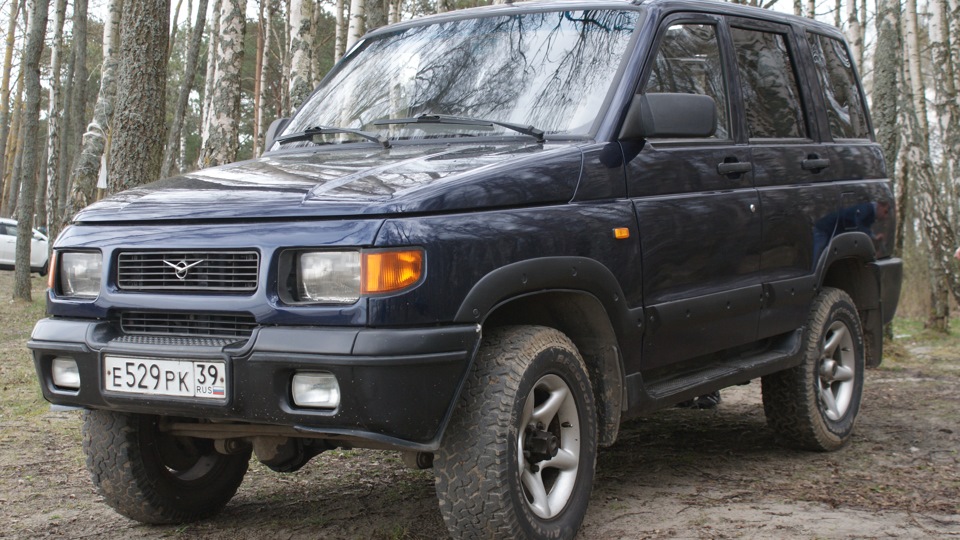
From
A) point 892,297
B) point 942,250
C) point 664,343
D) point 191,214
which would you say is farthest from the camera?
point 942,250

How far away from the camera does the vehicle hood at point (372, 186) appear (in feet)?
10.7

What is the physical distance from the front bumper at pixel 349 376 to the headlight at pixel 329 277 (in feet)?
0.38

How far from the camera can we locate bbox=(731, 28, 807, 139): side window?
5.04 metres

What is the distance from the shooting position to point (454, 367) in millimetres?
Result: 3227

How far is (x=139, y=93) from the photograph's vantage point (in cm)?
809

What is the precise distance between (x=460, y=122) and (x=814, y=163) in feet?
7.04

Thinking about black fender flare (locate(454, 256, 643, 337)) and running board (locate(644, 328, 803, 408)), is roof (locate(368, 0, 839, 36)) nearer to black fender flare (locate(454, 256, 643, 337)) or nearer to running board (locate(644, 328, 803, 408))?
black fender flare (locate(454, 256, 643, 337))

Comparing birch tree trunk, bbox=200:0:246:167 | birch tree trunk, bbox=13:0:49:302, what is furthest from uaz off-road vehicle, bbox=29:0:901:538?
birch tree trunk, bbox=13:0:49:302

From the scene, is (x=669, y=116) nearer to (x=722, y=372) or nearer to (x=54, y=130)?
(x=722, y=372)

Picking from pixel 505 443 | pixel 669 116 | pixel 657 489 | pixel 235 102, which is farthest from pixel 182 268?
pixel 235 102

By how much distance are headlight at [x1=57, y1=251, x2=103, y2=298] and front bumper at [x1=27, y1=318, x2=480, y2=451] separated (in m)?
0.38

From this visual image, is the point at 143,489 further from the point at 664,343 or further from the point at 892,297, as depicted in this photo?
the point at 892,297

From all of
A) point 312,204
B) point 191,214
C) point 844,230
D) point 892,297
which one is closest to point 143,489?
point 191,214

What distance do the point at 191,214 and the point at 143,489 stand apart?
1.25 m
